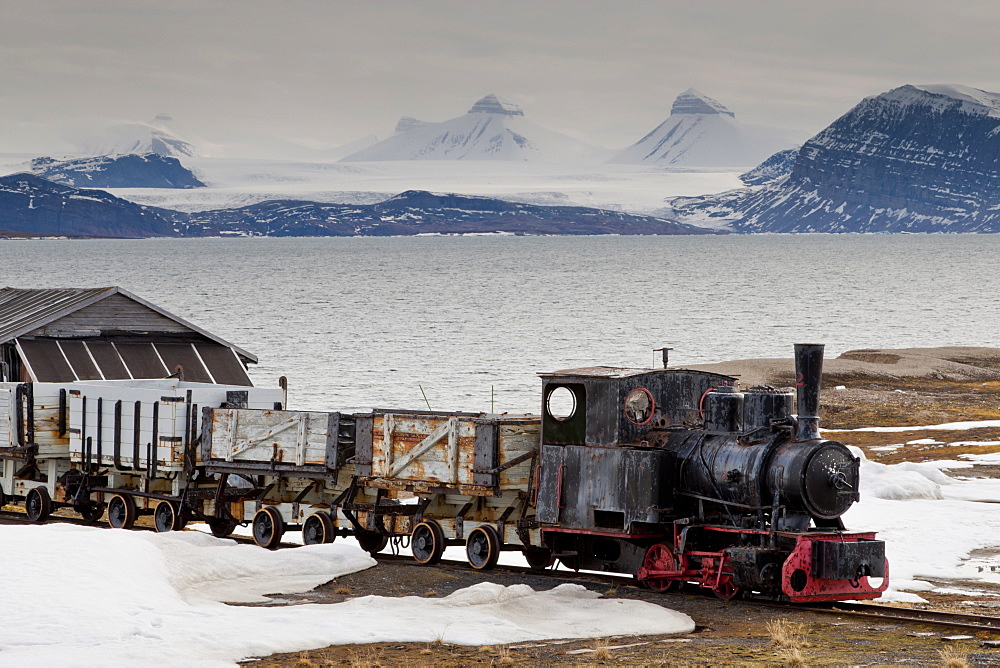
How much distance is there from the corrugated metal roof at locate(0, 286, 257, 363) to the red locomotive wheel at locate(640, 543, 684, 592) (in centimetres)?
1722

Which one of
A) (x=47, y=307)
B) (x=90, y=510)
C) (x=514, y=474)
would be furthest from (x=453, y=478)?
(x=47, y=307)

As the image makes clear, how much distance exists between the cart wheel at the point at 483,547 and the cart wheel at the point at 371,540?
2569mm

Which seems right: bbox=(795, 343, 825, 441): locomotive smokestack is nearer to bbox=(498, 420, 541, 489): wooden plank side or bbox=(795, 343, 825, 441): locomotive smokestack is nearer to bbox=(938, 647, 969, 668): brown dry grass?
bbox=(938, 647, 969, 668): brown dry grass

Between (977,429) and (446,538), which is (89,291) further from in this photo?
(977,429)

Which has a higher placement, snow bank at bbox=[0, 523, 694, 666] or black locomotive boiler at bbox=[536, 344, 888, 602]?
black locomotive boiler at bbox=[536, 344, 888, 602]

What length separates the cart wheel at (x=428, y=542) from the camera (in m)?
20.9

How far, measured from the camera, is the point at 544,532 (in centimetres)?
2022

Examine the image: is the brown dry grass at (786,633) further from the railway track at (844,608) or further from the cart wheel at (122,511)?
the cart wheel at (122,511)

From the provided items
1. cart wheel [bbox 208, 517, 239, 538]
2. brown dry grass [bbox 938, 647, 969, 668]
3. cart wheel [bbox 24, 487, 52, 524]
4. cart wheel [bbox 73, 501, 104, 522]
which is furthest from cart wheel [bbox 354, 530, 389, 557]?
brown dry grass [bbox 938, 647, 969, 668]

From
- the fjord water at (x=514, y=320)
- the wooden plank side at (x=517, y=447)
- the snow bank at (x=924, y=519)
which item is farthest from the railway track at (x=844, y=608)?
the fjord water at (x=514, y=320)

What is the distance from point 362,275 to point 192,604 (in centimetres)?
17519

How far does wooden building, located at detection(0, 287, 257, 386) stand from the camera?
31.2 meters

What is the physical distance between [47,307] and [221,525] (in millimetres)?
11444

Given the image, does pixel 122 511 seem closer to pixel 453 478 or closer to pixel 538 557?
pixel 453 478
